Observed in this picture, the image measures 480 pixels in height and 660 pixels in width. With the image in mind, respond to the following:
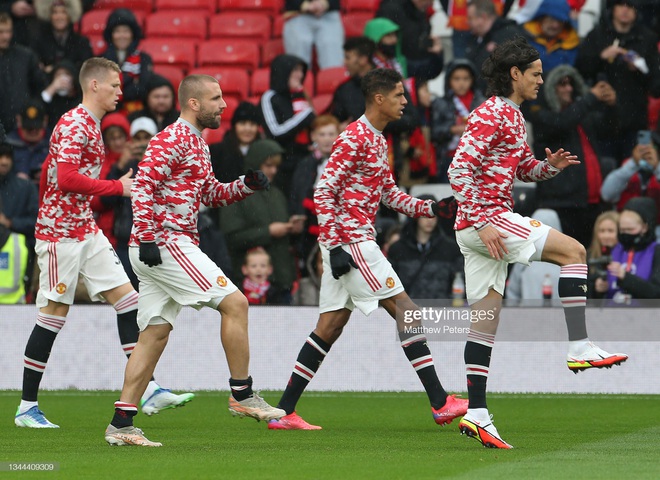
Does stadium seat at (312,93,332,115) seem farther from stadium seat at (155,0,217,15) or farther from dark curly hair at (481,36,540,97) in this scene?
dark curly hair at (481,36,540,97)

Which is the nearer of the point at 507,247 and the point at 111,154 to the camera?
the point at 507,247

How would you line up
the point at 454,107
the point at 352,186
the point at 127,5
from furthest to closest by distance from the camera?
the point at 127,5, the point at 454,107, the point at 352,186

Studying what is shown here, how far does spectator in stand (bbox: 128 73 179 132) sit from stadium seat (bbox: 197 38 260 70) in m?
2.61

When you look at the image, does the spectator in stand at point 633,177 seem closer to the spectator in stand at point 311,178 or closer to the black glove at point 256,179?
the spectator in stand at point 311,178

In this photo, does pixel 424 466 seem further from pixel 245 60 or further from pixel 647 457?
pixel 245 60

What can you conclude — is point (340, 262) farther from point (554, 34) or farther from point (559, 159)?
point (554, 34)

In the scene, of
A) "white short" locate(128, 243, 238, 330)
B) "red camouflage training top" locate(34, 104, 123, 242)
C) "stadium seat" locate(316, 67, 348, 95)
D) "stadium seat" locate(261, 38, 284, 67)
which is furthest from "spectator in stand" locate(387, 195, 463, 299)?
"stadium seat" locate(261, 38, 284, 67)

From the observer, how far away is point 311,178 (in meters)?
13.6

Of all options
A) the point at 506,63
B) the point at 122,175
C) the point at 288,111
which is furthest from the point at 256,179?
the point at 288,111

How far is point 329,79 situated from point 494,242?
8.24 m

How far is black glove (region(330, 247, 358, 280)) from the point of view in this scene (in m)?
8.84

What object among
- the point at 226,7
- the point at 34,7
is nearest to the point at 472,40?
the point at 226,7

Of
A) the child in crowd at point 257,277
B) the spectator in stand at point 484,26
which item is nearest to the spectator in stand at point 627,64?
the spectator in stand at point 484,26

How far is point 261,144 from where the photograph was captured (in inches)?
527
